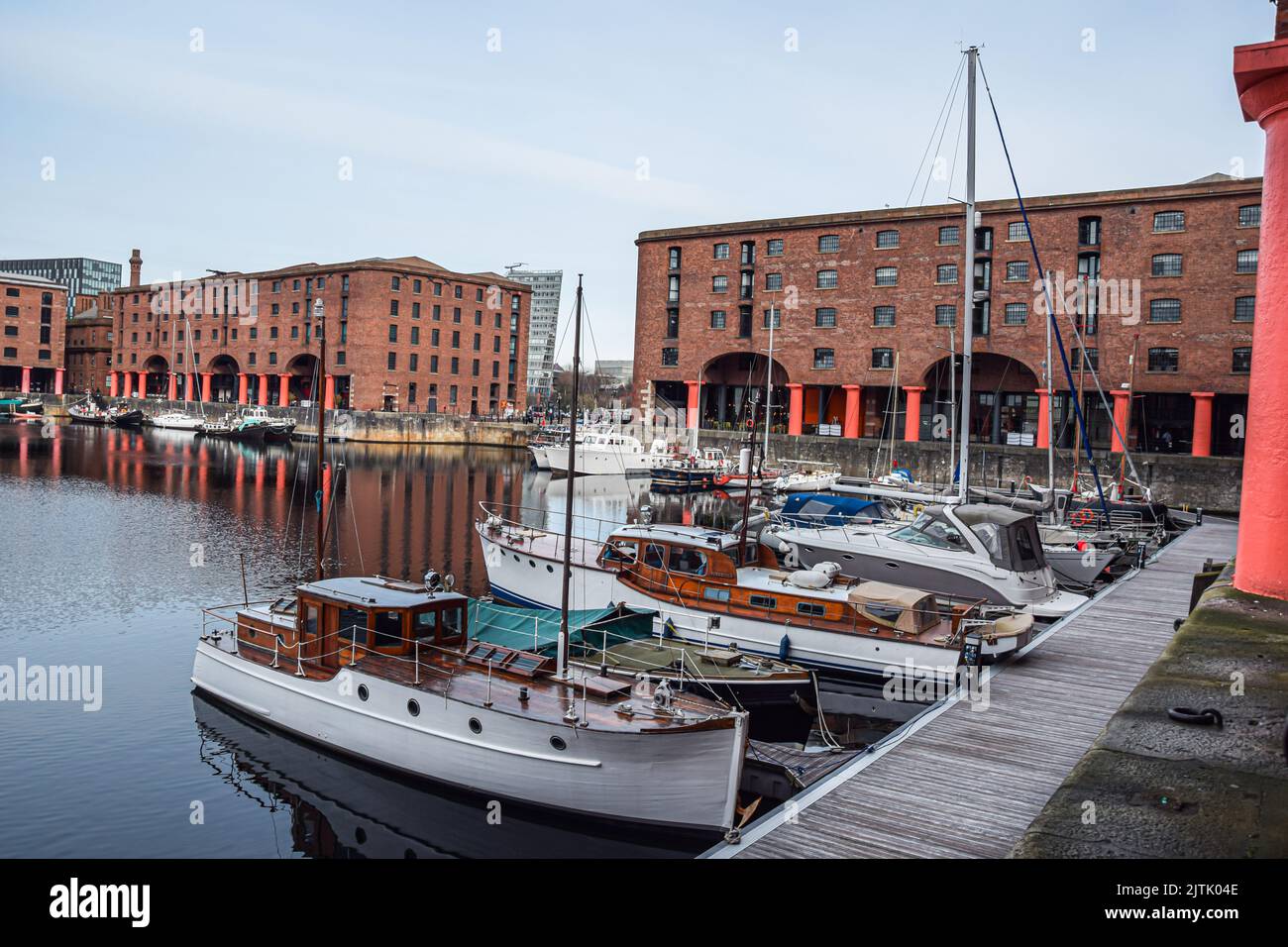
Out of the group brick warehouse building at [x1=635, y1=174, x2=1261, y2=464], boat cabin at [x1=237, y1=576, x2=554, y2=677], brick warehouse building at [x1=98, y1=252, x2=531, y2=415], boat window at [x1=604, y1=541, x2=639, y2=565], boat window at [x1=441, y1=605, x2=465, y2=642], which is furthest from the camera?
brick warehouse building at [x1=98, y1=252, x2=531, y2=415]

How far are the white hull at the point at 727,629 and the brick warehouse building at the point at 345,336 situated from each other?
6619 cm

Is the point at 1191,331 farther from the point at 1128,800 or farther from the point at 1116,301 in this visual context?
the point at 1128,800

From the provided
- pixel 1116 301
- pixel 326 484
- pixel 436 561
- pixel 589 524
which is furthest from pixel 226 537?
pixel 1116 301

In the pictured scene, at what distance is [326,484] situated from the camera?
5256cm

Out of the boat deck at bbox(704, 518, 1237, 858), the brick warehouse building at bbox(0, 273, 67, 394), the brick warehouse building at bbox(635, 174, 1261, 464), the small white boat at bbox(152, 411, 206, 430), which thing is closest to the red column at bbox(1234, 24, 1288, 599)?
the boat deck at bbox(704, 518, 1237, 858)

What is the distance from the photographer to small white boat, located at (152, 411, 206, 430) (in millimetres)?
A: 93562

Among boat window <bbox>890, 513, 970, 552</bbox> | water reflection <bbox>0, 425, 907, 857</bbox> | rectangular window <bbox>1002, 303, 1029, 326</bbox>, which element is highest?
rectangular window <bbox>1002, 303, 1029, 326</bbox>

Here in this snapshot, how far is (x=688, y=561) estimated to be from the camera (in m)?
20.8

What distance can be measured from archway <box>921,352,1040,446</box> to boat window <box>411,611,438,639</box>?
163 ft

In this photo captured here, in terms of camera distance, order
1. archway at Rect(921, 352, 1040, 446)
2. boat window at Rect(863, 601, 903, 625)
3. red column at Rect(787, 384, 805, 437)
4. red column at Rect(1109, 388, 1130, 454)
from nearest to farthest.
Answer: boat window at Rect(863, 601, 903, 625)
red column at Rect(1109, 388, 1130, 454)
archway at Rect(921, 352, 1040, 446)
red column at Rect(787, 384, 805, 437)

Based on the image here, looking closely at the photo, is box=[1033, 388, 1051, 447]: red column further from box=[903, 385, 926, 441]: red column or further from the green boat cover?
the green boat cover

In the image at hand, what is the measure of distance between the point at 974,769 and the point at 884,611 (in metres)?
7.37

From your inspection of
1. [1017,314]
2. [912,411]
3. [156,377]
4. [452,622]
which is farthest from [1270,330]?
[156,377]

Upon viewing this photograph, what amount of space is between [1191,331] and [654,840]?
170 feet
